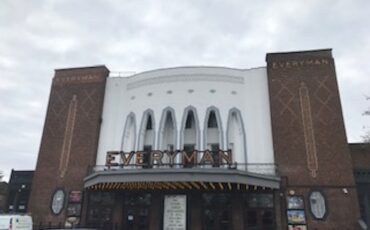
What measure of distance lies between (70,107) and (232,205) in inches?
572

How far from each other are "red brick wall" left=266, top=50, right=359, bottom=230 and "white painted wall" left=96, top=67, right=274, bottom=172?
89 centimetres

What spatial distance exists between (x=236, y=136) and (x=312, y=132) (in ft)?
16.0

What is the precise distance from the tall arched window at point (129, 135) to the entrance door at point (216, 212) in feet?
21.5

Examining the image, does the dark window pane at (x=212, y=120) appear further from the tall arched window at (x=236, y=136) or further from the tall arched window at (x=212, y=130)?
A: the tall arched window at (x=236, y=136)

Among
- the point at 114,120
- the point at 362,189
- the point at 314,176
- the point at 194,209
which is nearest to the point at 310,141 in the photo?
the point at 314,176

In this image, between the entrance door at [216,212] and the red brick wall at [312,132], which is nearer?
the red brick wall at [312,132]

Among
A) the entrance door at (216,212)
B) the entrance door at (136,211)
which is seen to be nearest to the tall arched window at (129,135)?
the entrance door at (136,211)

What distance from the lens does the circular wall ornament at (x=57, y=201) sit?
69.5ft

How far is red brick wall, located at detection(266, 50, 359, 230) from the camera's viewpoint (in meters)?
18.0

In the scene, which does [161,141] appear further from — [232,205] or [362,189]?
[362,189]

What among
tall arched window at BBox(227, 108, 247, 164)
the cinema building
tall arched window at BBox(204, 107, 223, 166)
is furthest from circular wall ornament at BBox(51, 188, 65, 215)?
tall arched window at BBox(227, 108, 247, 164)

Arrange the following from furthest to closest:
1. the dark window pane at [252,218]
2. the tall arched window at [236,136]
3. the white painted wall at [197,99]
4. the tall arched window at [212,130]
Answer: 1. the tall arched window at [212,130]
2. the white painted wall at [197,99]
3. the tall arched window at [236,136]
4. the dark window pane at [252,218]

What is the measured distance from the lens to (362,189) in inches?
741

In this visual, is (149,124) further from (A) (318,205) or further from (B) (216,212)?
(A) (318,205)
